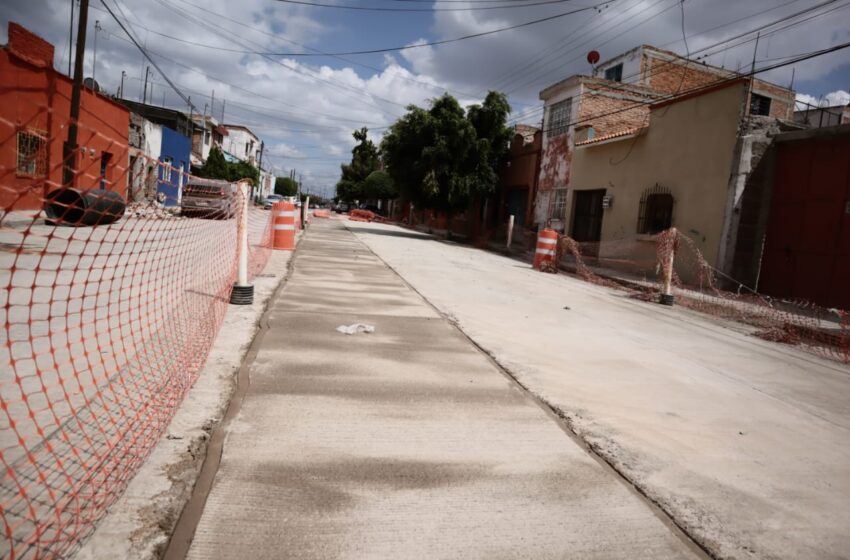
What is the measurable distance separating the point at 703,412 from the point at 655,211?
15193 millimetres

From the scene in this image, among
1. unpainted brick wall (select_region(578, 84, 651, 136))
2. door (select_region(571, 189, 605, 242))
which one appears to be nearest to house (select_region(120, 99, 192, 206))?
door (select_region(571, 189, 605, 242))

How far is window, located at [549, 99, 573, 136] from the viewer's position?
24.4 metres

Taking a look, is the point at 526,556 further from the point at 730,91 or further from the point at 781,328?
the point at 730,91

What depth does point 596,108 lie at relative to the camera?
23516mm

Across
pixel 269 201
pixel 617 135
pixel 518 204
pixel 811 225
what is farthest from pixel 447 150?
pixel 269 201

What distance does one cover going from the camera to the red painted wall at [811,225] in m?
12.1

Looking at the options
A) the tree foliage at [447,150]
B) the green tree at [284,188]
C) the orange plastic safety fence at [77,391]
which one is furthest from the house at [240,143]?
the orange plastic safety fence at [77,391]

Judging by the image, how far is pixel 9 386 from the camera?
11.3ft

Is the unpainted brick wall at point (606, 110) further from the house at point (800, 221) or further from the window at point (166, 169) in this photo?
the window at point (166, 169)

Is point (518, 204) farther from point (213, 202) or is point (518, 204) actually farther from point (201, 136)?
point (201, 136)

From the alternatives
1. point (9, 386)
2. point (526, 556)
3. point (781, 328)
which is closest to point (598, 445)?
point (526, 556)

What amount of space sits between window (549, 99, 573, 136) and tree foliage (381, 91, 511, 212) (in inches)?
109

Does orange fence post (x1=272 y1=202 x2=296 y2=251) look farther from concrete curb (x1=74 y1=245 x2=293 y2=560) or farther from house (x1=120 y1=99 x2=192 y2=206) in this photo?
house (x1=120 y1=99 x2=192 y2=206)

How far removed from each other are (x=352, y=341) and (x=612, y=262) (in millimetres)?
13969
